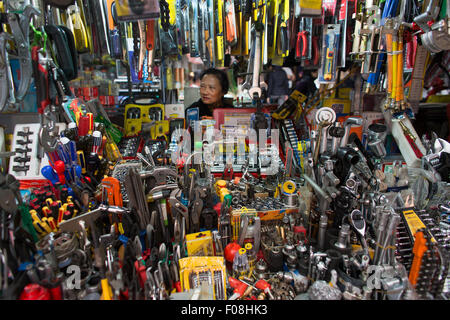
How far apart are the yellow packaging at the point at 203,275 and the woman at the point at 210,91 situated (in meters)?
1.71

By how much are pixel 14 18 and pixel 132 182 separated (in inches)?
41.0

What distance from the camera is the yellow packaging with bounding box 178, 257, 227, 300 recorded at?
119 centimetres

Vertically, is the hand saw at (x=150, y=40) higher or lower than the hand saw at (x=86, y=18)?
lower


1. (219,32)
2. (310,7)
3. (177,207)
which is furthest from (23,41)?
→ (310,7)

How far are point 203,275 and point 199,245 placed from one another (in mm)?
184

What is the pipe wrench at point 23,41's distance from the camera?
138cm

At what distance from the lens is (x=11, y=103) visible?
1.44m

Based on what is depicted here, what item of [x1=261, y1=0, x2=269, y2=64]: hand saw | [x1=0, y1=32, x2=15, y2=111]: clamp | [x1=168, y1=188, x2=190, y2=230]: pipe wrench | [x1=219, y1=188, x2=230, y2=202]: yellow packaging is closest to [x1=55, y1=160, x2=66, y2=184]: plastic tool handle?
[x1=0, y1=32, x2=15, y2=111]: clamp

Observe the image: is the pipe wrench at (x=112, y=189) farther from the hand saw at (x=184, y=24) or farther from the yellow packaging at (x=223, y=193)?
the hand saw at (x=184, y=24)

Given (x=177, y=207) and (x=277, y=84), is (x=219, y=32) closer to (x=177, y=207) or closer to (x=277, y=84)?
(x=277, y=84)

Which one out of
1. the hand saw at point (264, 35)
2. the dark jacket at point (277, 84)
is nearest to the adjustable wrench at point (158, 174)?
the hand saw at point (264, 35)
